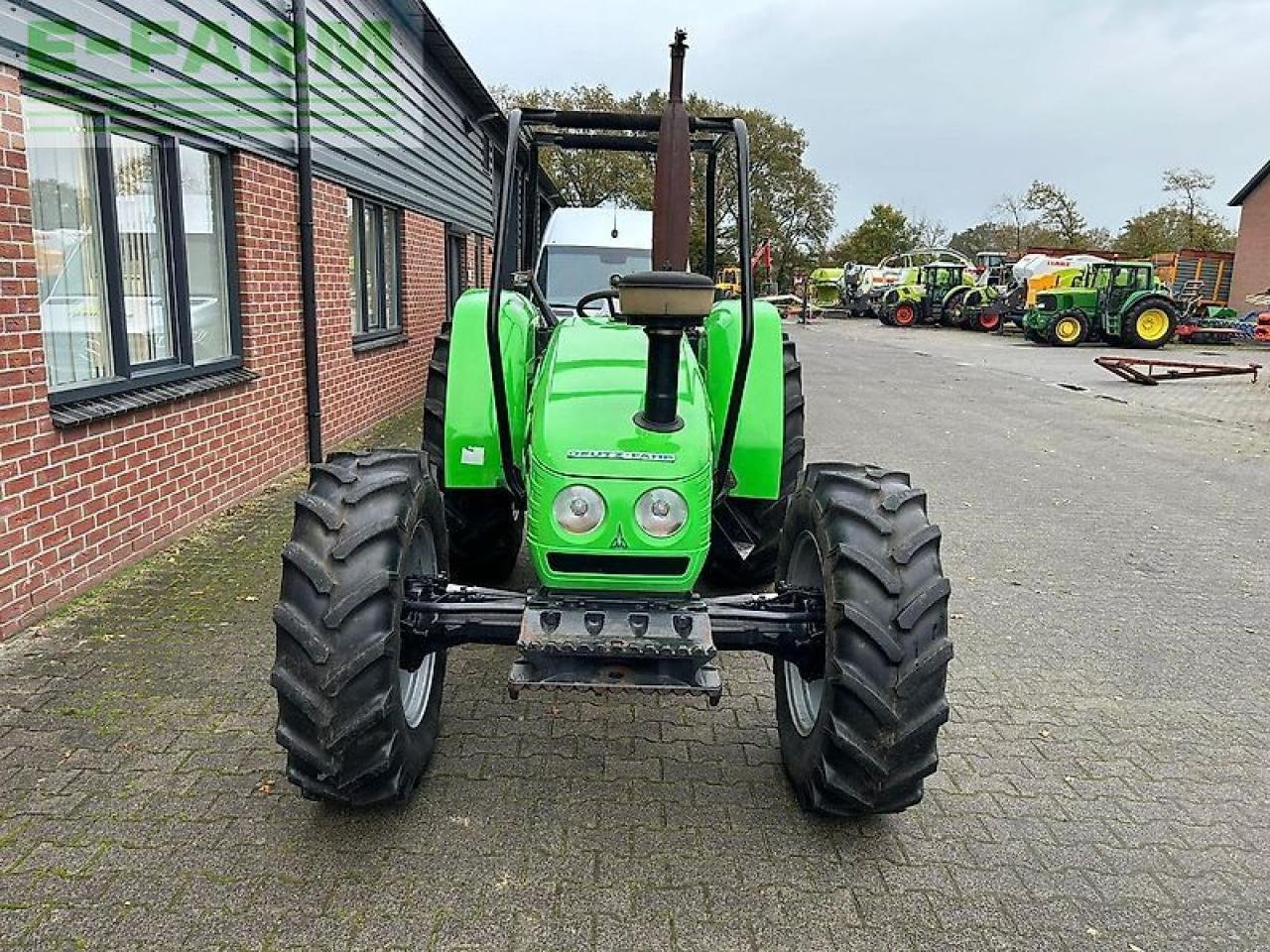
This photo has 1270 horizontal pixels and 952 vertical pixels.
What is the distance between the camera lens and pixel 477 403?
3969mm

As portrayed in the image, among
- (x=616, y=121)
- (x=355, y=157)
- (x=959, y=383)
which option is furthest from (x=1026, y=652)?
(x=959, y=383)

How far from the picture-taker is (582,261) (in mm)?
9742

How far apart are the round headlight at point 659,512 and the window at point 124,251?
10.2ft

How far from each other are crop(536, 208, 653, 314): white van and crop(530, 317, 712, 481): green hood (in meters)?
5.98

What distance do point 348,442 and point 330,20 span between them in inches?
140

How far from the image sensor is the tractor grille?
3049mm

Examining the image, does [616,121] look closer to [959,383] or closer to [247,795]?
[247,795]

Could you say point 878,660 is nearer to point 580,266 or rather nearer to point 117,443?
point 117,443

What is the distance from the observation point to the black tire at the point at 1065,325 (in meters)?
25.3

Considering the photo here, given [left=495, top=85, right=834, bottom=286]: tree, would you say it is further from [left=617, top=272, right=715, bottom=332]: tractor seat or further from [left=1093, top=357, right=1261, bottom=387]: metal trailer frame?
[left=617, top=272, right=715, bottom=332]: tractor seat

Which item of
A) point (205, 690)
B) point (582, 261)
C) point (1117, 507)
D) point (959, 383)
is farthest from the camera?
point (959, 383)

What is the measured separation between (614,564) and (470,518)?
1624mm

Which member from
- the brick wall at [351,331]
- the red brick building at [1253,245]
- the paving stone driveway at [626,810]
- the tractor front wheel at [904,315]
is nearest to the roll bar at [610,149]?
the paving stone driveway at [626,810]

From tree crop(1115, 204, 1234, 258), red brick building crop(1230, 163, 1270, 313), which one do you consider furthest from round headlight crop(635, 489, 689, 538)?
tree crop(1115, 204, 1234, 258)
